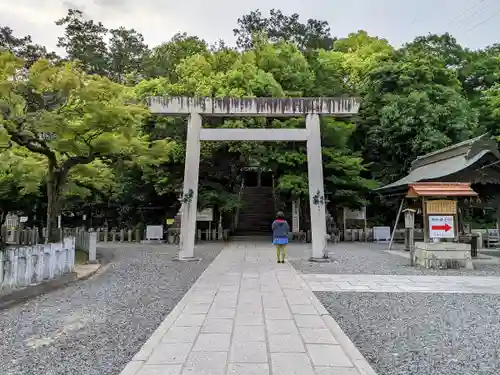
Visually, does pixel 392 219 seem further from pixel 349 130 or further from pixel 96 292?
pixel 96 292

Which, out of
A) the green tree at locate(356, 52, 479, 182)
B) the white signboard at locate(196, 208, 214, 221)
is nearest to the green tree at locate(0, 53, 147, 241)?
the white signboard at locate(196, 208, 214, 221)

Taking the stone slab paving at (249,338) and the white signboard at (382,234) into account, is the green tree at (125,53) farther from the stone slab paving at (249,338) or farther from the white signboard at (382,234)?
the stone slab paving at (249,338)

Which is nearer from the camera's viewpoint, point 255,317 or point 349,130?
point 255,317

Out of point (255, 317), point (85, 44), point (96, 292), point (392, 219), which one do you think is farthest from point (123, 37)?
point (255, 317)

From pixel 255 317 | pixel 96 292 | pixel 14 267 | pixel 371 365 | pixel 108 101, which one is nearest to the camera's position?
pixel 371 365

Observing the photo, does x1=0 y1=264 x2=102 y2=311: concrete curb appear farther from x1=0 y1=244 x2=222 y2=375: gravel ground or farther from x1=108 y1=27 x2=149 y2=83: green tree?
x1=108 y1=27 x2=149 y2=83: green tree

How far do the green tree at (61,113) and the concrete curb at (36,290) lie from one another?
9.24 ft

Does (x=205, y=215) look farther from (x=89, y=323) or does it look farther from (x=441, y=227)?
(x=89, y=323)

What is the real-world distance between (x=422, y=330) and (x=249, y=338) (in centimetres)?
224

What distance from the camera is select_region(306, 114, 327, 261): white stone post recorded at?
494 inches

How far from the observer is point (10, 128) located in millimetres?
8750

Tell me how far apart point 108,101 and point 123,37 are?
29.2 m

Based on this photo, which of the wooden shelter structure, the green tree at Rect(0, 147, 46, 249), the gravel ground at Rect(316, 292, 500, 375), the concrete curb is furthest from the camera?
the wooden shelter structure

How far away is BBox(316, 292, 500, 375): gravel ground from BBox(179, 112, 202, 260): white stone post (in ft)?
19.9
